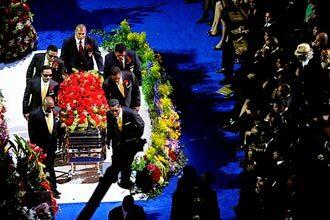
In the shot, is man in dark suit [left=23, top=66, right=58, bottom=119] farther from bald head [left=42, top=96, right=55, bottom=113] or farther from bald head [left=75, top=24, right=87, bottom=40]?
bald head [left=75, top=24, right=87, bottom=40]

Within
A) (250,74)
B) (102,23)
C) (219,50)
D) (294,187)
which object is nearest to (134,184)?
(250,74)

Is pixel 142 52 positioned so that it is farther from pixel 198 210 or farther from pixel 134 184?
pixel 198 210

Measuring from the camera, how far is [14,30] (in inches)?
624

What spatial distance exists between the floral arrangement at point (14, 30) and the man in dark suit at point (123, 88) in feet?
13.8

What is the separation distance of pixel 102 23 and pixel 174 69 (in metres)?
3.25

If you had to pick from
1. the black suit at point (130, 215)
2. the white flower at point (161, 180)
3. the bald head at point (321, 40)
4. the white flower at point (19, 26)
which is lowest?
the white flower at point (161, 180)

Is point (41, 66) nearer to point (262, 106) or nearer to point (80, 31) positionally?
point (80, 31)

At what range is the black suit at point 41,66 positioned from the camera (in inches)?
506

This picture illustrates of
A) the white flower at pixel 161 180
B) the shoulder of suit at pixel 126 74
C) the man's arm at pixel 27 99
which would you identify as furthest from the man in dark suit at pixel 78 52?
the white flower at pixel 161 180

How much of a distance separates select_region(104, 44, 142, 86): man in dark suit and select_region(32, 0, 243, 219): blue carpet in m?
1.67

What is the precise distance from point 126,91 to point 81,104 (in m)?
1.18

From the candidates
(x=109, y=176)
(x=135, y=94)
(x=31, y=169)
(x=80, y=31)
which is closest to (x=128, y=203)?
(x=31, y=169)

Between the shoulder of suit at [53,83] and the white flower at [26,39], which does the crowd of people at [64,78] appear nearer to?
the shoulder of suit at [53,83]

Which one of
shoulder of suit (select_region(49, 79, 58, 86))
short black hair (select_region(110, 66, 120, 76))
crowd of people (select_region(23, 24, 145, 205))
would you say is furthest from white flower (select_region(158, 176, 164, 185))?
shoulder of suit (select_region(49, 79, 58, 86))
